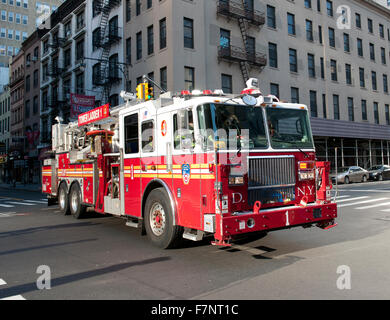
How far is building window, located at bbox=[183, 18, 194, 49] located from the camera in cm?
2364

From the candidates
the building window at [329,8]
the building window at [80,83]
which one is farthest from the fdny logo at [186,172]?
the building window at [329,8]

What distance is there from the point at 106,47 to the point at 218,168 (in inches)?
996

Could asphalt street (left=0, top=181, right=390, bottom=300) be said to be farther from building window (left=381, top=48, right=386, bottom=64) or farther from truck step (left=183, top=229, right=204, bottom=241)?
building window (left=381, top=48, right=386, bottom=64)

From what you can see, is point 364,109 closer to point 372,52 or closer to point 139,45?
point 372,52

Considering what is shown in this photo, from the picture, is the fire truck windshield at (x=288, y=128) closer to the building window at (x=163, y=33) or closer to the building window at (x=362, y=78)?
the building window at (x=163, y=33)

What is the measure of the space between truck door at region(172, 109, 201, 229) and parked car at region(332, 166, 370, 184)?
24.0 metres

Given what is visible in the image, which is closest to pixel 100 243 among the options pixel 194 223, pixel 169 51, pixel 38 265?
pixel 38 265

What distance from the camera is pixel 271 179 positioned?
653 centimetres

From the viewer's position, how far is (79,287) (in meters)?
4.97

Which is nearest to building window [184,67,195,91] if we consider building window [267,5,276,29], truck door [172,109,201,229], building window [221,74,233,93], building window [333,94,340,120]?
building window [221,74,233,93]

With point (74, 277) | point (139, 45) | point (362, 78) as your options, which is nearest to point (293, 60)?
point (362, 78)

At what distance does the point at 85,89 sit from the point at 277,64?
16.5 m

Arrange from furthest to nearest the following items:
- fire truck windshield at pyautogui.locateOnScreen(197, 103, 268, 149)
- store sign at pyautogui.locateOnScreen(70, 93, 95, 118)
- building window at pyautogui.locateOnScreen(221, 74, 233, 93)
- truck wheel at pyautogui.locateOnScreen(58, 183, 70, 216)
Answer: store sign at pyautogui.locateOnScreen(70, 93, 95, 118) → building window at pyautogui.locateOnScreen(221, 74, 233, 93) → truck wheel at pyautogui.locateOnScreen(58, 183, 70, 216) → fire truck windshield at pyautogui.locateOnScreen(197, 103, 268, 149)

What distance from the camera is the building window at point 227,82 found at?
2542 cm
